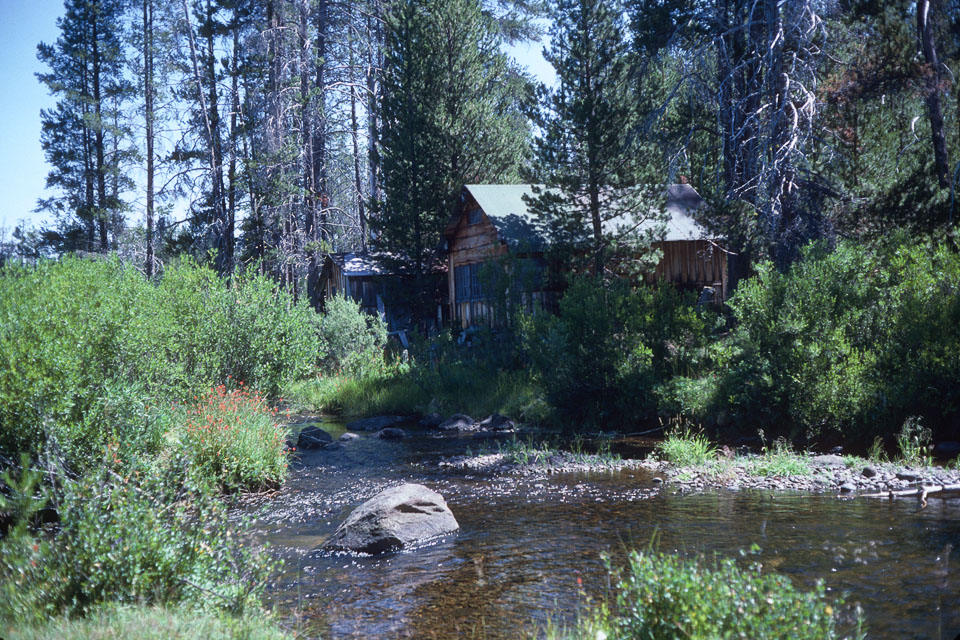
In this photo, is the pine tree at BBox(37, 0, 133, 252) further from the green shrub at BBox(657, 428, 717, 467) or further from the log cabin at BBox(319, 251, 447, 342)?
the green shrub at BBox(657, 428, 717, 467)

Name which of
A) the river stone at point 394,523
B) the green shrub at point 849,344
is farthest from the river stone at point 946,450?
the river stone at point 394,523

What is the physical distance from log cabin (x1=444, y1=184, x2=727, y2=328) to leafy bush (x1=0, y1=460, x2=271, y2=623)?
636 inches

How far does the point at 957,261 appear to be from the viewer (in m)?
11.9

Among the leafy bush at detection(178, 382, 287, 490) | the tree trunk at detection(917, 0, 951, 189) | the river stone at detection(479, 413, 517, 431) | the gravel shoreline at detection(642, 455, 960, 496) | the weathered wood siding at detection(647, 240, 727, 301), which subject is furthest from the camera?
the weathered wood siding at detection(647, 240, 727, 301)

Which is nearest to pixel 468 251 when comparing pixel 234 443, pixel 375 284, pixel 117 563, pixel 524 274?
pixel 375 284

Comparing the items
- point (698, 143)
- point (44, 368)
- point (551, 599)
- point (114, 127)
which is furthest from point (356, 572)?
point (114, 127)

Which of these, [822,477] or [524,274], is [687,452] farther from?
[524,274]

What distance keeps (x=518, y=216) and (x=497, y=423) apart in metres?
8.66

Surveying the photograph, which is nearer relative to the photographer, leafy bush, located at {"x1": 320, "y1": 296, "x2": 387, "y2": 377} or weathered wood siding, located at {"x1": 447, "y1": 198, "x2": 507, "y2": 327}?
leafy bush, located at {"x1": 320, "y1": 296, "x2": 387, "y2": 377}

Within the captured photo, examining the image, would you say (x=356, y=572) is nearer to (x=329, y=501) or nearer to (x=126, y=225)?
(x=329, y=501)

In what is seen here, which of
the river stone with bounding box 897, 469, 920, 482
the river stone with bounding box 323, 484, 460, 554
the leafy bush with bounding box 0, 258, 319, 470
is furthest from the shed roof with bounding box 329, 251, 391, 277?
the river stone with bounding box 897, 469, 920, 482

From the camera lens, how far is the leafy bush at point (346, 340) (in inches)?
914

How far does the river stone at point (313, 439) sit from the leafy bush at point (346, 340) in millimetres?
6915

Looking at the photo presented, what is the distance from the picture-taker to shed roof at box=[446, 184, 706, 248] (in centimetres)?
2268
